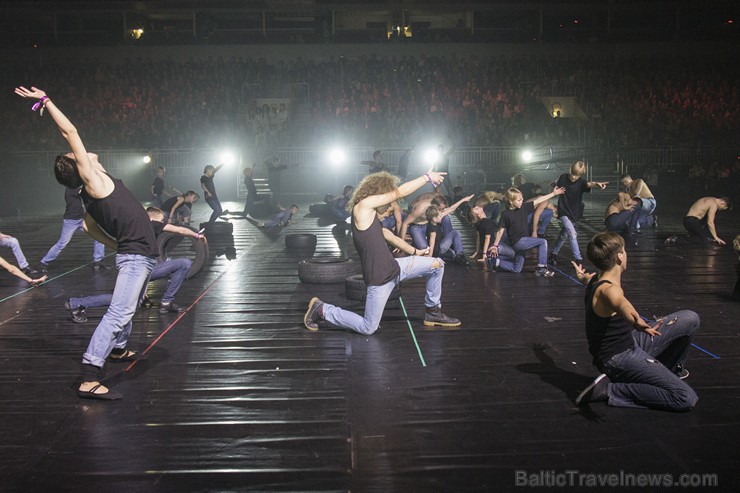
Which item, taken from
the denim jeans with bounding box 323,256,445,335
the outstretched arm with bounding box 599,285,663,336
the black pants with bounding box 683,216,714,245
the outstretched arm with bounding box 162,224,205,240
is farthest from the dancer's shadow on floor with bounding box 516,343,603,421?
the black pants with bounding box 683,216,714,245

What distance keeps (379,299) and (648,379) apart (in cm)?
271

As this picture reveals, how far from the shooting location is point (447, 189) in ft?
65.4

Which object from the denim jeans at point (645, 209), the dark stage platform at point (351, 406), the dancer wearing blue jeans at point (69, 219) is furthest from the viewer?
the denim jeans at point (645, 209)

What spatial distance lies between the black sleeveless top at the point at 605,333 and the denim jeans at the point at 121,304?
3.49 meters

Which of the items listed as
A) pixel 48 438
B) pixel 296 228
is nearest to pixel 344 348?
pixel 48 438

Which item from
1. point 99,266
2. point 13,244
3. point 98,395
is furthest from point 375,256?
point 99,266

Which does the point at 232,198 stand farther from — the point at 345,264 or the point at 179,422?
the point at 179,422

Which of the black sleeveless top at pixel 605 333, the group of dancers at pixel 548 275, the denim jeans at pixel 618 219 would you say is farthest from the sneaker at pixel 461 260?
the black sleeveless top at pixel 605 333

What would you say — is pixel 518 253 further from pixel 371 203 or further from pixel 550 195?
pixel 371 203

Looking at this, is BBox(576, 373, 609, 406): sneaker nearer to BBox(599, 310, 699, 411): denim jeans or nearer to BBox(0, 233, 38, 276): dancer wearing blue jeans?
BBox(599, 310, 699, 411): denim jeans

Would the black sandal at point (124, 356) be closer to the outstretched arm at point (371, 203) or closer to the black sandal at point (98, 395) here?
the black sandal at point (98, 395)

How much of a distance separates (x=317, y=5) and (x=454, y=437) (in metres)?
32.1

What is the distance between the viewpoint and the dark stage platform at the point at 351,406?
392 centimetres

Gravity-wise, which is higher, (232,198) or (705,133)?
(705,133)
